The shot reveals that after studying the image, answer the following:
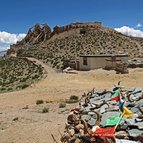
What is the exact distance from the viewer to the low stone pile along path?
920 centimetres

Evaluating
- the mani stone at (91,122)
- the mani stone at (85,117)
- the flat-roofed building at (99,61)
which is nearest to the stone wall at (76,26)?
the flat-roofed building at (99,61)

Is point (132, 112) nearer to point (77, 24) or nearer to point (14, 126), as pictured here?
point (14, 126)

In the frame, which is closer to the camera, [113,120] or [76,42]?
[113,120]

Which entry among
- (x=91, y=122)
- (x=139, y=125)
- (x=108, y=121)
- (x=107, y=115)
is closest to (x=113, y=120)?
(x=108, y=121)

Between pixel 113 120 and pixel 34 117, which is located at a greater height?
pixel 113 120

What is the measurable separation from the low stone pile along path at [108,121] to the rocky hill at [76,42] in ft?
175

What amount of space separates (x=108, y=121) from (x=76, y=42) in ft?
249

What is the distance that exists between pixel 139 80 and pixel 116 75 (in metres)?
3.66

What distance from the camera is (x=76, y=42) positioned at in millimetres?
85438

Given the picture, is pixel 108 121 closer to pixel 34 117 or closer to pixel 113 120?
pixel 113 120

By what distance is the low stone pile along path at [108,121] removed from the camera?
9195 mm

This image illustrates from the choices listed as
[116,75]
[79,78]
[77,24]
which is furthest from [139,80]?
[77,24]

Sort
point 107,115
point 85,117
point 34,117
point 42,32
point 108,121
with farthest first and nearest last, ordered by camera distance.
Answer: point 42,32
point 34,117
point 85,117
point 107,115
point 108,121

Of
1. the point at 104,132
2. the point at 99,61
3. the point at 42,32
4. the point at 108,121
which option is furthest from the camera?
the point at 42,32
